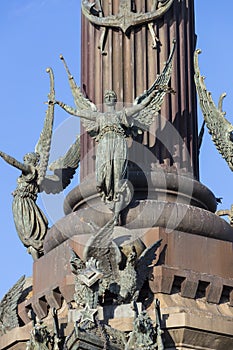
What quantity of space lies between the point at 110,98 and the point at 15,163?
11.1ft

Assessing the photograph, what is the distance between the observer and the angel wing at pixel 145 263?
24250 mm

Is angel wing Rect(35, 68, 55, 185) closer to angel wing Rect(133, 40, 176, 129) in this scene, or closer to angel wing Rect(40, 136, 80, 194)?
angel wing Rect(40, 136, 80, 194)

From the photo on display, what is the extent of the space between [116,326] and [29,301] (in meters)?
3.69

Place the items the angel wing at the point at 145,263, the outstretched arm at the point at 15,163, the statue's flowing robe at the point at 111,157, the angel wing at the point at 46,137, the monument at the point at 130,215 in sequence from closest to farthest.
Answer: the monument at the point at 130,215 < the angel wing at the point at 145,263 < the statue's flowing robe at the point at 111,157 < the outstretched arm at the point at 15,163 < the angel wing at the point at 46,137

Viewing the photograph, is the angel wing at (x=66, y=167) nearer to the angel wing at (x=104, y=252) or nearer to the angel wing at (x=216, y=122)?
the angel wing at (x=216, y=122)

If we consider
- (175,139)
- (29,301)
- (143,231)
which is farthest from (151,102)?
(29,301)

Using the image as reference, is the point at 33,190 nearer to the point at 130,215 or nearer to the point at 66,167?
the point at 66,167

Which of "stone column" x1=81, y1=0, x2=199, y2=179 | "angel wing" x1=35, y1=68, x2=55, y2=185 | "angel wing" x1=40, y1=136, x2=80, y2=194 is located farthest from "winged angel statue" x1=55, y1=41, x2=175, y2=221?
"angel wing" x1=40, y1=136, x2=80, y2=194

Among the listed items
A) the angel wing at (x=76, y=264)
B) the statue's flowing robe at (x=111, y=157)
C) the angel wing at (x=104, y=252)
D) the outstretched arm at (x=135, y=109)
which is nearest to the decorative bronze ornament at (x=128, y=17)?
the outstretched arm at (x=135, y=109)

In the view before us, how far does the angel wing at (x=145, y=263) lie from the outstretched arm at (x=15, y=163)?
511 cm

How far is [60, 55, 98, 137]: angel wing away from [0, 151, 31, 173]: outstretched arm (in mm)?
2247

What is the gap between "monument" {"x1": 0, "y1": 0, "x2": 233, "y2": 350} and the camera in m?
23.8

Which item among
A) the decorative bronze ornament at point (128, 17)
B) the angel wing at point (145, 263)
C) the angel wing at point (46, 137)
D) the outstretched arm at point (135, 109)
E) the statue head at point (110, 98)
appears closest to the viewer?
the angel wing at point (145, 263)

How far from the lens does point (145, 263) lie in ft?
80.2
